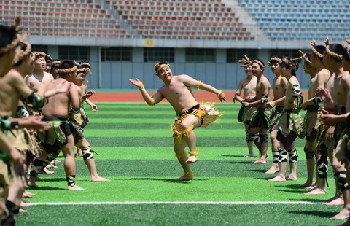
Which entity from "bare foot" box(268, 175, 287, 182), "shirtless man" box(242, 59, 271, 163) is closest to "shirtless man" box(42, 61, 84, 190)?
"bare foot" box(268, 175, 287, 182)

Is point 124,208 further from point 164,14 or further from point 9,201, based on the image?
point 164,14

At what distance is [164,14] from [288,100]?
141ft

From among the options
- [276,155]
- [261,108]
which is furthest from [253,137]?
[276,155]

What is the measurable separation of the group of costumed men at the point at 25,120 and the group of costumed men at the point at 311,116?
2965 mm

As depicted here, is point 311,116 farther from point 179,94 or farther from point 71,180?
point 71,180

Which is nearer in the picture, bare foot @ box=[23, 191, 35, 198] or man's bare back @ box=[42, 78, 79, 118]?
bare foot @ box=[23, 191, 35, 198]

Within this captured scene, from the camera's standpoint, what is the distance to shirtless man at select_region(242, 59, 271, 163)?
1368cm

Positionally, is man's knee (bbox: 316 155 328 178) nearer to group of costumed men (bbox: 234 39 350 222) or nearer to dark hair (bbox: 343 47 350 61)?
group of costumed men (bbox: 234 39 350 222)

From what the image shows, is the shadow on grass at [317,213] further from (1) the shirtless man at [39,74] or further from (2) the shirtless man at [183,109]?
(1) the shirtless man at [39,74]

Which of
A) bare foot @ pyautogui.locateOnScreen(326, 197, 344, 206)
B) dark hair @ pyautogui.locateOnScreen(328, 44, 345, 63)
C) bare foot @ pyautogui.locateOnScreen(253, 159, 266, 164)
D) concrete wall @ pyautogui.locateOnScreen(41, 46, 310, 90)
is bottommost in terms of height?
concrete wall @ pyautogui.locateOnScreen(41, 46, 310, 90)

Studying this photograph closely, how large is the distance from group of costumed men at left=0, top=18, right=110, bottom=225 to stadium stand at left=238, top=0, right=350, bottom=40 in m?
42.9

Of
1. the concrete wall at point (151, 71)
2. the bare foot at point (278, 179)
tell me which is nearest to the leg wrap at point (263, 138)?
the bare foot at point (278, 179)

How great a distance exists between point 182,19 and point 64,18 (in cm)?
890

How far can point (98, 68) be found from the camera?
170 feet
